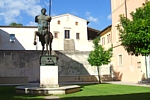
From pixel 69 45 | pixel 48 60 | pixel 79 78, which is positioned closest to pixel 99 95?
pixel 48 60

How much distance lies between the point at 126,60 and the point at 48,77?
48.9ft

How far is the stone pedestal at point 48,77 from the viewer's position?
12984 mm

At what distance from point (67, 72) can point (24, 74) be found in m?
5.20

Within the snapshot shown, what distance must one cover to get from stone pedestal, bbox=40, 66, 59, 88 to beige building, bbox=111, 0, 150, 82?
11.5 m

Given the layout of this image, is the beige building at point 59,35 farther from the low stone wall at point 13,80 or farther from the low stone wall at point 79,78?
the low stone wall at point 13,80

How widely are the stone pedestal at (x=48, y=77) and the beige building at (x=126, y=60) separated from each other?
11504mm

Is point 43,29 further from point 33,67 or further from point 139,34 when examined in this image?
point 33,67

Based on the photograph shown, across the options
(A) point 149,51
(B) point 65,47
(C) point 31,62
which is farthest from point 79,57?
(A) point 149,51

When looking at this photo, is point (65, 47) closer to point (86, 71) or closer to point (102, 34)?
point (102, 34)

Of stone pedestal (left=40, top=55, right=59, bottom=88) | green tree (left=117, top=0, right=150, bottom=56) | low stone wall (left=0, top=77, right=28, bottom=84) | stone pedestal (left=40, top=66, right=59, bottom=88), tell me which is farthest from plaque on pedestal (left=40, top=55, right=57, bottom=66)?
low stone wall (left=0, top=77, right=28, bottom=84)

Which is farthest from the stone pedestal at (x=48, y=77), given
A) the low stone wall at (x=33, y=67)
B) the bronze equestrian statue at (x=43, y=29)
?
the low stone wall at (x=33, y=67)

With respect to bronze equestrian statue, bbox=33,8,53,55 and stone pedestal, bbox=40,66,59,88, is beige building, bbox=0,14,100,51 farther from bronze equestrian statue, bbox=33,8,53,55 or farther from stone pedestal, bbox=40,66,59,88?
stone pedestal, bbox=40,66,59,88

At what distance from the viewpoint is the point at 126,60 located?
Result: 85.7 feet

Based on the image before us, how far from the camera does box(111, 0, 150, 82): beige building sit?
22.7 meters
